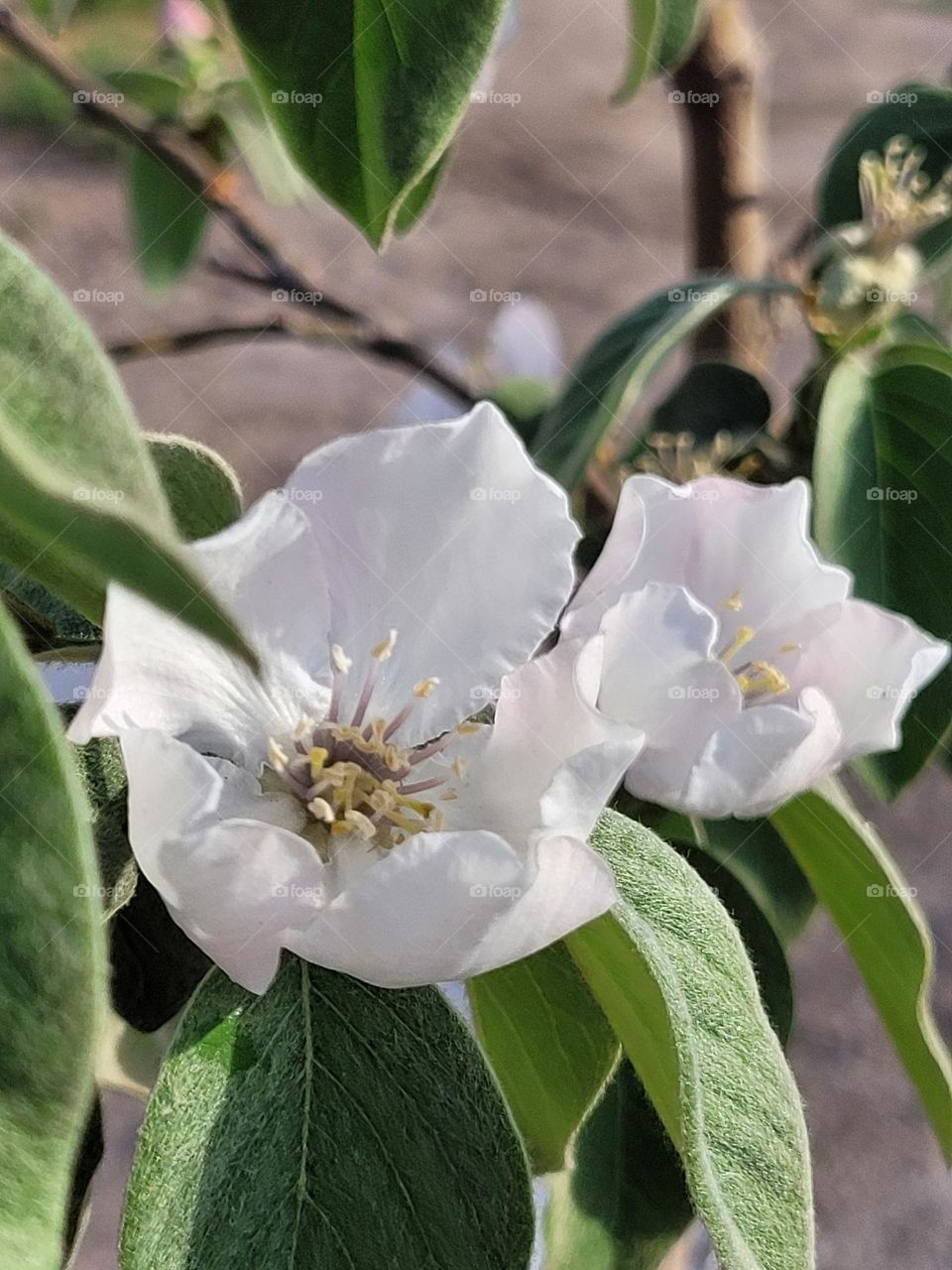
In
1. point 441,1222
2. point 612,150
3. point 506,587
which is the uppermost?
point 506,587

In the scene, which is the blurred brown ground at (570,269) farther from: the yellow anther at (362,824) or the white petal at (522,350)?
the yellow anther at (362,824)

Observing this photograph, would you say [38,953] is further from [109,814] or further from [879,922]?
[879,922]

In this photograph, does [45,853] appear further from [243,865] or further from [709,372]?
[709,372]

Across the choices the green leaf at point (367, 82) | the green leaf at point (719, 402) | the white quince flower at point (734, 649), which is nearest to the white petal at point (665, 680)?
the white quince flower at point (734, 649)

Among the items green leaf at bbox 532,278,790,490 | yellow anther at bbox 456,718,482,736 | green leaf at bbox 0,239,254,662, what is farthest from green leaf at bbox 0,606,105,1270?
green leaf at bbox 532,278,790,490

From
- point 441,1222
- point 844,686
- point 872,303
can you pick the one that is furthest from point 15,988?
point 872,303

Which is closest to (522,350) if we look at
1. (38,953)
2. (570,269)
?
(38,953)

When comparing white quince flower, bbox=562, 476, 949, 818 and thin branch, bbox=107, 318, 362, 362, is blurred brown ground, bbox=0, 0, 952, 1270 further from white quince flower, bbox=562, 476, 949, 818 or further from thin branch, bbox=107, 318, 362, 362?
white quince flower, bbox=562, 476, 949, 818
